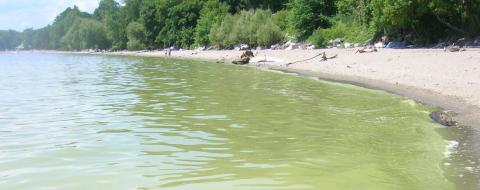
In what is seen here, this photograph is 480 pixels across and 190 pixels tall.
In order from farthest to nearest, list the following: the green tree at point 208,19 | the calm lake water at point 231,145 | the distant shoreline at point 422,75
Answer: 1. the green tree at point 208,19
2. the distant shoreline at point 422,75
3. the calm lake water at point 231,145

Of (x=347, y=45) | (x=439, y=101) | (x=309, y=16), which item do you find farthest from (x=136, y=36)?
(x=439, y=101)

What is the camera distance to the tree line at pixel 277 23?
107 feet

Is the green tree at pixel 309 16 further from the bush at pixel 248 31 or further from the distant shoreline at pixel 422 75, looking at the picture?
the distant shoreline at pixel 422 75

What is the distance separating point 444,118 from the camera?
1073cm

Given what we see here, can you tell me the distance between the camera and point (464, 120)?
1057cm

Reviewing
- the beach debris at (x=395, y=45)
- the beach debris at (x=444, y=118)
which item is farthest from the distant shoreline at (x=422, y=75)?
the beach debris at (x=395, y=45)

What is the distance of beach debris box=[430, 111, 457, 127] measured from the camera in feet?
34.1

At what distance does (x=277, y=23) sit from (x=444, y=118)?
171 feet

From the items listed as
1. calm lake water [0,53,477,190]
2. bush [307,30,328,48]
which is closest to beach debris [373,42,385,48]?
bush [307,30,328,48]

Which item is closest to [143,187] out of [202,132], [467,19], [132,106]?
[202,132]

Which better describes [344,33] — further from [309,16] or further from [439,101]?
[439,101]

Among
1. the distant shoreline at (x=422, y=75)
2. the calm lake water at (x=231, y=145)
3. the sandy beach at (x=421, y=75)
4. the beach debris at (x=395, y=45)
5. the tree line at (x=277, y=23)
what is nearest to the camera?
the calm lake water at (x=231, y=145)

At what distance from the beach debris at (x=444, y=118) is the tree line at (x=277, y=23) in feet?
69.8

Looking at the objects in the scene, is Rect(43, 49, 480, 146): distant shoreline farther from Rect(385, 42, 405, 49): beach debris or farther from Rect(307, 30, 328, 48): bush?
Rect(307, 30, 328, 48): bush
